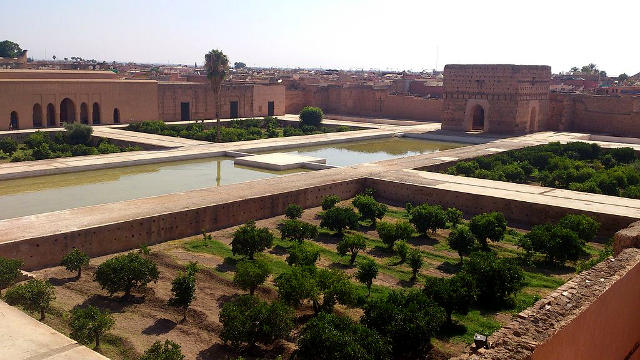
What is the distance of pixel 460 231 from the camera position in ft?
37.9

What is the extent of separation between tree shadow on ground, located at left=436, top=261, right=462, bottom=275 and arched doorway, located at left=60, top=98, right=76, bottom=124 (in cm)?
2056

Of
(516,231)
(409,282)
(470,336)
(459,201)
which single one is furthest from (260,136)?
(470,336)

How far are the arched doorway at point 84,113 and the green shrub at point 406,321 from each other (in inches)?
881

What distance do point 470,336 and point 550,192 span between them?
8490mm

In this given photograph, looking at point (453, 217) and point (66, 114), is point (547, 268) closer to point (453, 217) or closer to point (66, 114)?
point (453, 217)

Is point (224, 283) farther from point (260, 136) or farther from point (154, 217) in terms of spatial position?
point (260, 136)

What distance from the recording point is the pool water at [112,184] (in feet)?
46.5

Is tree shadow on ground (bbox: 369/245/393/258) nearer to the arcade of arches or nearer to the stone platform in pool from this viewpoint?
the stone platform in pool

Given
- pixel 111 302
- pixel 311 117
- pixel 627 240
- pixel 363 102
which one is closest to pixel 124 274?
pixel 111 302

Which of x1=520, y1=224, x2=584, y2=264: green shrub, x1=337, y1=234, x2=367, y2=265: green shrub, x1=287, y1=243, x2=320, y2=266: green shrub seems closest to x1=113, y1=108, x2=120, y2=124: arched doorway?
x1=337, y1=234, x2=367, y2=265: green shrub

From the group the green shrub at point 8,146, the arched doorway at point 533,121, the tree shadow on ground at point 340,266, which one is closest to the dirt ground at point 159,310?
the tree shadow on ground at point 340,266

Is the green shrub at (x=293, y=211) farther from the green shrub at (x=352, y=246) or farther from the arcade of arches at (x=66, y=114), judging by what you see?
the arcade of arches at (x=66, y=114)

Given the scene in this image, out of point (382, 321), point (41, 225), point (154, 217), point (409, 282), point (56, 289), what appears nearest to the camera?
point (382, 321)

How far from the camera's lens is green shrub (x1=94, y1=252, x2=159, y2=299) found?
8.91 meters
